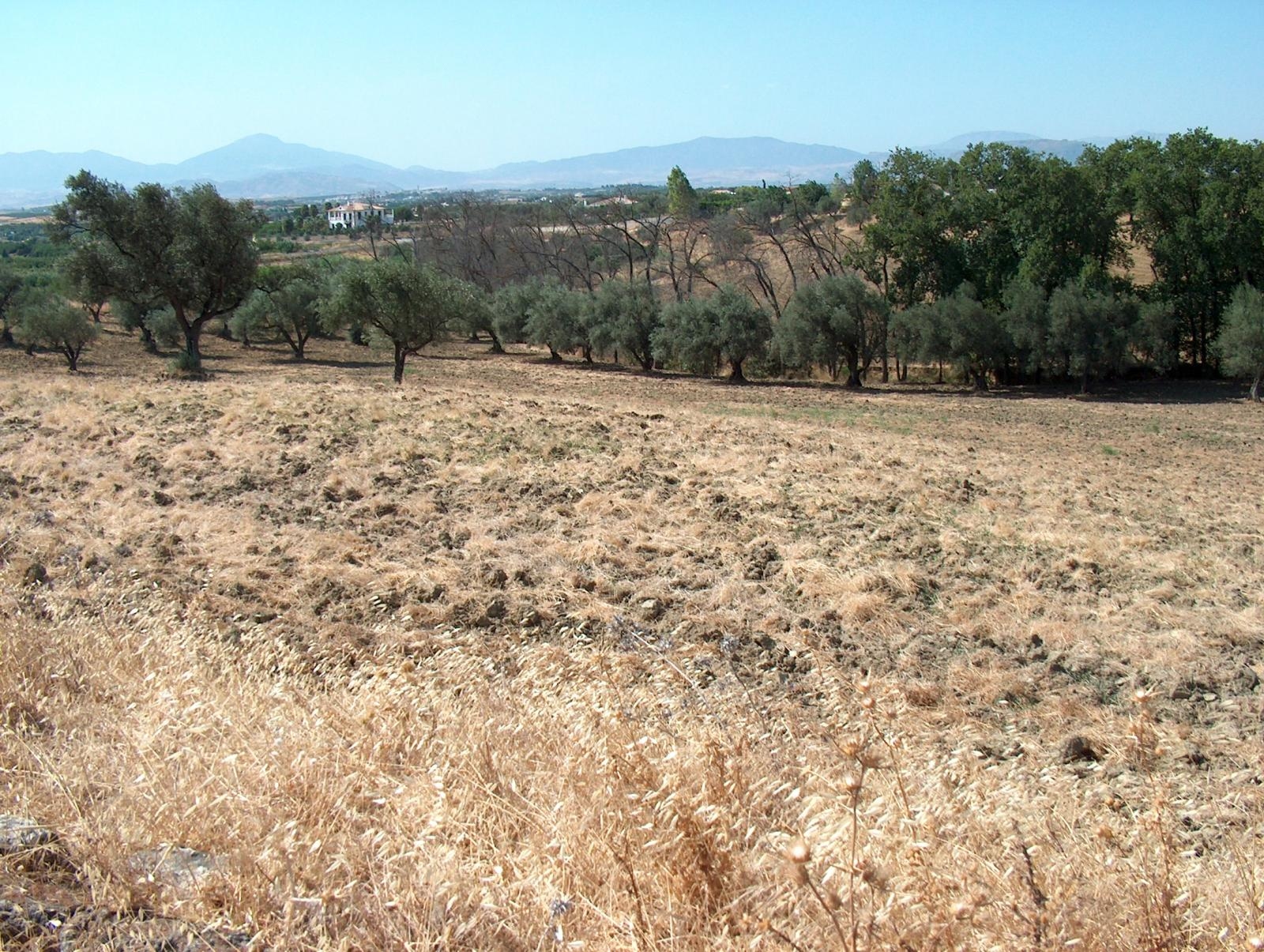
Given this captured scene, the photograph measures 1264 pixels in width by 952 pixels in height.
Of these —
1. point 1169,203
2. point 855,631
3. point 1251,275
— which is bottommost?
point 855,631

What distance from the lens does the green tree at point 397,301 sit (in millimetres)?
29797

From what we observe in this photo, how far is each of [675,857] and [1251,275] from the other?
45861 mm

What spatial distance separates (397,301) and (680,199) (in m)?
48.4

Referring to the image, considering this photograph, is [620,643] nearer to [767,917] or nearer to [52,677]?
[52,677]

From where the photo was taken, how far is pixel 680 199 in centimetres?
7319

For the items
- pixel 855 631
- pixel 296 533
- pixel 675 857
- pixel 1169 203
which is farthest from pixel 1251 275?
pixel 675 857

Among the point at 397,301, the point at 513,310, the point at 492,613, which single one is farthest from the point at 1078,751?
the point at 513,310

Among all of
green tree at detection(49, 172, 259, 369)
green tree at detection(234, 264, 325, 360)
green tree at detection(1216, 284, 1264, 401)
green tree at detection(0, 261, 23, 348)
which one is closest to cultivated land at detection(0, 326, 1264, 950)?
green tree at detection(49, 172, 259, 369)

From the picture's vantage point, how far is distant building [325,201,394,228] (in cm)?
10954

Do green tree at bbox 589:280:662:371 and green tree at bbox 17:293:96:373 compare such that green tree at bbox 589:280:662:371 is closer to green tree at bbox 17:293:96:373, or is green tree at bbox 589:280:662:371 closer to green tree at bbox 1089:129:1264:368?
green tree at bbox 1089:129:1264:368

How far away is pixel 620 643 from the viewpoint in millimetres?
7043

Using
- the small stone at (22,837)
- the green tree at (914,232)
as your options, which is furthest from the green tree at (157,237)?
the small stone at (22,837)

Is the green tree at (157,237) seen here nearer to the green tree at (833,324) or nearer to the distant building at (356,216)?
the green tree at (833,324)

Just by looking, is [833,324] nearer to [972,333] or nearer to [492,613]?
[972,333]
